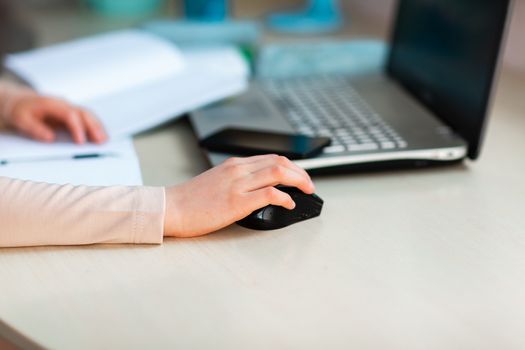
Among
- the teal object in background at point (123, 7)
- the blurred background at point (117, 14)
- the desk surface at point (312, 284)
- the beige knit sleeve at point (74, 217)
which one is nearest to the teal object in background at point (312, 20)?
the blurred background at point (117, 14)

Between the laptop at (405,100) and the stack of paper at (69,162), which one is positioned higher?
the laptop at (405,100)

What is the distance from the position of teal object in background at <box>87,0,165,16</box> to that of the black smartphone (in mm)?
793

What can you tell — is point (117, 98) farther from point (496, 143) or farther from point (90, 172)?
point (496, 143)

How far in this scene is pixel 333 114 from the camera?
3.22 ft

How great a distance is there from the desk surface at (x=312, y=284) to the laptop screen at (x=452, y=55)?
0.12 meters

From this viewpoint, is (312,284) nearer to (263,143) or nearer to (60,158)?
(263,143)

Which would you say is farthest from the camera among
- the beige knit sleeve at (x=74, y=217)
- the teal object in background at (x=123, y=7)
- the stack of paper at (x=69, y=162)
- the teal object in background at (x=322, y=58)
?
the teal object in background at (x=123, y=7)

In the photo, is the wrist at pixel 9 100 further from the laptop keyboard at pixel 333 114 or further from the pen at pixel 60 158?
the laptop keyboard at pixel 333 114

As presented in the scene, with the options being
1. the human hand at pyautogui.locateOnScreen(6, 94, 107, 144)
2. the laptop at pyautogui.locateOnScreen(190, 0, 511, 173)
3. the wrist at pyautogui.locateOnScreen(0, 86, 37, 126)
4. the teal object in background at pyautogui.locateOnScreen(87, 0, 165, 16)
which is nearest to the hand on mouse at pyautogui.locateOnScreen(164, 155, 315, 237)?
the laptop at pyautogui.locateOnScreen(190, 0, 511, 173)

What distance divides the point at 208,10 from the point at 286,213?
2.59 ft

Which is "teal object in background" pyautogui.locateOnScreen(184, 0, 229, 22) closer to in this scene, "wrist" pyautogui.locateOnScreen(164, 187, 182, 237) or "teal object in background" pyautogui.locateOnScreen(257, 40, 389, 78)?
"teal object in background" pyautogui.locateOnScreen(257, 40, 389, 78)

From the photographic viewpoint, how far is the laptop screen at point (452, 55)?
2.80ft

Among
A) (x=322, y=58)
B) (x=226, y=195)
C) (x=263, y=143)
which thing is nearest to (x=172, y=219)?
(x=226, y=195)

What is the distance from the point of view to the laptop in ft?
2.79
